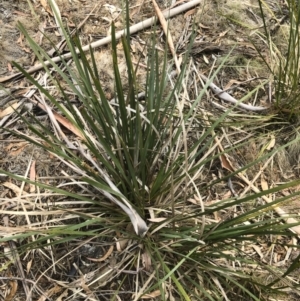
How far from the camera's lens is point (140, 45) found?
5.43ft

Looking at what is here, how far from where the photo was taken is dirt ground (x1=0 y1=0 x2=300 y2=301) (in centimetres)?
144

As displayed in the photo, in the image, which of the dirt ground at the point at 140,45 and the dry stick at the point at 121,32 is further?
the dry stick at the point at 121,32

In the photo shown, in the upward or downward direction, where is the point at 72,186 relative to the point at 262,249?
upward

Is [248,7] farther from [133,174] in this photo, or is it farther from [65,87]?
[133,174]

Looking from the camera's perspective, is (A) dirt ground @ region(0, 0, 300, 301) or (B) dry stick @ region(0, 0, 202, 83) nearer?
(A) dirt ground @ region(0, 0, 300, 301)

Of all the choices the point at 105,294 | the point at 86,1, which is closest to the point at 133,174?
the point at 105,294

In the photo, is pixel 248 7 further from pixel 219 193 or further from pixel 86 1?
pixel 219 193

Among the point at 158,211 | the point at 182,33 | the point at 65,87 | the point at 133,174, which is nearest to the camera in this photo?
the point at 133,174

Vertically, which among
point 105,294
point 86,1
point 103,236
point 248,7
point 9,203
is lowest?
point 105,294

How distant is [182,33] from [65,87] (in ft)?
1.59

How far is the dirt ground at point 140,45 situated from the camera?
56.6 inches

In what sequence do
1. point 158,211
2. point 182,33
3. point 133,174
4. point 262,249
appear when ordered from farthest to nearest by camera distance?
point 182,33, point 262,249, point 158,211, point 133,174

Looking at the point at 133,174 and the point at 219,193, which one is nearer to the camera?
the point at 133,174

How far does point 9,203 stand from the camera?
4.40 feet
